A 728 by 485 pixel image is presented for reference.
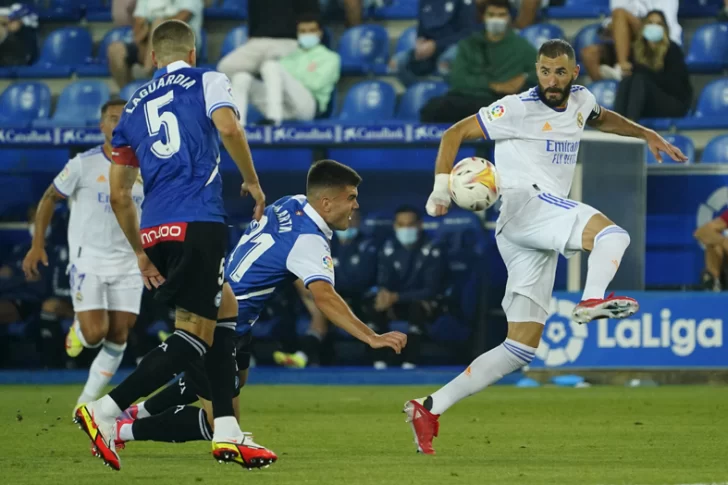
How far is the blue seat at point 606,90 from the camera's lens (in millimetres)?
14271

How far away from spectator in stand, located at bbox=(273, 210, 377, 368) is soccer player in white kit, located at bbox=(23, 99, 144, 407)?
11.0 ft

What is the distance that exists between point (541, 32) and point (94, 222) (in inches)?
253

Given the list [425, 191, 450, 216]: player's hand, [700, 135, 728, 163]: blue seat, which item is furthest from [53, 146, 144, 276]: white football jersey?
[700, 135, 728, 163]: blue seat

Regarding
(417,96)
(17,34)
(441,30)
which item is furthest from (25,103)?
(441,30)

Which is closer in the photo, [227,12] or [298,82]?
[298,82]

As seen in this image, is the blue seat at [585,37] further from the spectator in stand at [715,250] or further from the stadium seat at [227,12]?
the stadium seat at [227,12]

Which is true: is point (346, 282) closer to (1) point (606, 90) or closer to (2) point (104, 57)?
(1) point (606, 90)

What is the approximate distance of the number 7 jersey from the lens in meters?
5.94

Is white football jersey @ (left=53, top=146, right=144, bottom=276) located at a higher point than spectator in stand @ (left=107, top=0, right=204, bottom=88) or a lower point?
lower

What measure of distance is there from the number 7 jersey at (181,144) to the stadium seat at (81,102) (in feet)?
31.0

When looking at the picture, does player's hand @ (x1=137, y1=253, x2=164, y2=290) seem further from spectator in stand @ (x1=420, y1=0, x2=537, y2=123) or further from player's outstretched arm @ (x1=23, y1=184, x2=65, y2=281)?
spectator in stand @ (x1=420, y1=0, x2=537, y2=123)

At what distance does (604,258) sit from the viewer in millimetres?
6789

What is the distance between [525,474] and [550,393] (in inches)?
237

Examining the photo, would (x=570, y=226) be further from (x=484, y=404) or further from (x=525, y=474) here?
(x=484, y=404)
